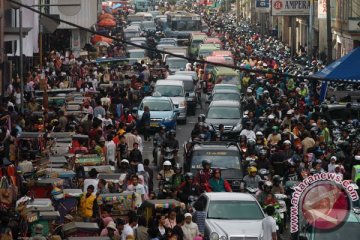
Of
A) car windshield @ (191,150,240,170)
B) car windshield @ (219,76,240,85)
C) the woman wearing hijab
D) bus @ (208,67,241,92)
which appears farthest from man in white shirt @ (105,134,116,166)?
car windshield @ (219,76,240,85)

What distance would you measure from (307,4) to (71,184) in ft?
192

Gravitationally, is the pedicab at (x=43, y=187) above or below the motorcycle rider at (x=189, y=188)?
above

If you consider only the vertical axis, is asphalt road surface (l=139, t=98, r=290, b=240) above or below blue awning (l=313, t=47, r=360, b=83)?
below

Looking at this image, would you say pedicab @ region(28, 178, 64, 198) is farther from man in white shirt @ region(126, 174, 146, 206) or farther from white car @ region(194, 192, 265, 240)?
white car @ region(194, 192, 265, 240)

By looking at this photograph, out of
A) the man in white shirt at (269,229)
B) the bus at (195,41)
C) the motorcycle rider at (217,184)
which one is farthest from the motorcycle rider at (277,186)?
the bus at (195,41)

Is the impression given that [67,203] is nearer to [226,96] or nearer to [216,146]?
[216,146]

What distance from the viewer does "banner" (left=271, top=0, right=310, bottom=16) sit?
264ft

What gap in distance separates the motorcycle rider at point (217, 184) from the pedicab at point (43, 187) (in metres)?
3.04

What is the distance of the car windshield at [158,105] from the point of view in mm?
40656

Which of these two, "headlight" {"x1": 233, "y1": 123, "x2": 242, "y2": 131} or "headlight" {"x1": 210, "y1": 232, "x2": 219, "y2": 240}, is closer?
"headlight" {"x1": 210, "y1": 232, "x2": 219, "y2": 240}

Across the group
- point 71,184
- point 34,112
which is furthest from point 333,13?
point 71,184

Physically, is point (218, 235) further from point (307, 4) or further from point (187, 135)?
point (307, 4)

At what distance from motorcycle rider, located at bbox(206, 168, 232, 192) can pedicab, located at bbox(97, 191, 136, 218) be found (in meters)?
2.77

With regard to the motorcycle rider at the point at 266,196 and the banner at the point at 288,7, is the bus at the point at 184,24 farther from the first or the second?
the motorcycle rider at the point at 266,196
